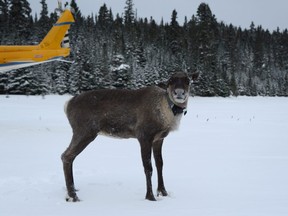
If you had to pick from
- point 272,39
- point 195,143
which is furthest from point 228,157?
point 272,39

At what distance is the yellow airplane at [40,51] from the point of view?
15969 mm

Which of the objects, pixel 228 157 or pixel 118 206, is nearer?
pixel 118 206

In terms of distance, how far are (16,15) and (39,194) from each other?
2022 inches

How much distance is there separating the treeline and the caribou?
4.73ft

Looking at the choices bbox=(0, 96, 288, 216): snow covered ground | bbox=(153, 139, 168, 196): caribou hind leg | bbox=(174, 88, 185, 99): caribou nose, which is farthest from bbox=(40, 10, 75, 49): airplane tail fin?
bbox=(174, 88, 185, 99): caribou nose

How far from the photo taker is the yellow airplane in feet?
52.4

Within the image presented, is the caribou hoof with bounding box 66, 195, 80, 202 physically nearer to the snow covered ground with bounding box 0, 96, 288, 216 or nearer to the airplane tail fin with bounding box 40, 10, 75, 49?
the snow covered ground with bounding box 0, 96, 288, 216

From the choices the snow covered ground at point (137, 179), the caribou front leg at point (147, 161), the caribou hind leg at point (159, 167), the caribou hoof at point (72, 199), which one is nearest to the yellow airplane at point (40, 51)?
the snow covered ground at point (137, 179)

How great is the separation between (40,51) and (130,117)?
1312 centimetres

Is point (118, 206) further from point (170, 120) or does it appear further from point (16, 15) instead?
point (16, 15)


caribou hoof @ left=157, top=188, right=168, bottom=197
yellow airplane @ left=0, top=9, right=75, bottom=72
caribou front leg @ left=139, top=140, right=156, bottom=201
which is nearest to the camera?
caribou front leg @ left=139, top=140, right=156, bottom=201

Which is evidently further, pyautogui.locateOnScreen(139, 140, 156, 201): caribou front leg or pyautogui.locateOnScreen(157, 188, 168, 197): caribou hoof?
pyautogui.locateOnScreen(157, 188, 168, 197): caribou hoof

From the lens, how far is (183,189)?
17.0ft

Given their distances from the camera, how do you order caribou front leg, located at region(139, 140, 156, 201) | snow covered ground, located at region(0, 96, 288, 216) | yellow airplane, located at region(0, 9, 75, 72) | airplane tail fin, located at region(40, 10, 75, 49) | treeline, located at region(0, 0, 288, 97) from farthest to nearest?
treeline, located at region(0, 0, 288, 97), airplane tail fin, located at region(40, 10, 75, 49), yellow airplane, located at region(0, 9, 75, 72), caribou front leg, located at region(139, 140, 156, 201), snow covered ground, located at region(0, 96, 288, 216)
